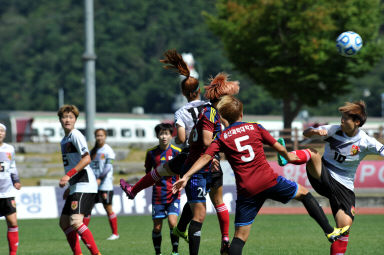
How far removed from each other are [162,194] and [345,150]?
129 inches

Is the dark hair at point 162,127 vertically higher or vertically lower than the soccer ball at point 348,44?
lower

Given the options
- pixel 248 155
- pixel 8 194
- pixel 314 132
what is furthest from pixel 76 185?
pixel 314 132

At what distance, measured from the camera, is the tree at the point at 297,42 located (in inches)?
1441

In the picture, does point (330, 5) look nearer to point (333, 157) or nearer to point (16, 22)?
point (333, 157)

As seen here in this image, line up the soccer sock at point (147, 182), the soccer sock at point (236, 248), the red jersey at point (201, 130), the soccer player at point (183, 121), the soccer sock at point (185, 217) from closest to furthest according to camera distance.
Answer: the soccer sock at point (236, 248)
the red jersey at point (201, 130)
the soccer player at point (183, 121)
the soccer sock at point (147, 182)
the soccer sock at point (185, 217)

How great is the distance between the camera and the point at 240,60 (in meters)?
38.4

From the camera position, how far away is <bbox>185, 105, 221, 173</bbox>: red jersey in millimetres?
8570

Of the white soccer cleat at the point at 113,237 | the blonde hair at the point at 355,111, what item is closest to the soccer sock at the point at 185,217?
the blonde hair at the point at 355,111

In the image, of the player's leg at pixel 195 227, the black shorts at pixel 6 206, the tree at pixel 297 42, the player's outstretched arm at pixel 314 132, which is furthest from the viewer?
the tree at pixel 297 42

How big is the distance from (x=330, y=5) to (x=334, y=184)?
29835 millimetres

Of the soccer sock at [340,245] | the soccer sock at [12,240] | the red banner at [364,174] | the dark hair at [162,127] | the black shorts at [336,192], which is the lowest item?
the red banner at [364,174]

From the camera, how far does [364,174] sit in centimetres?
2109

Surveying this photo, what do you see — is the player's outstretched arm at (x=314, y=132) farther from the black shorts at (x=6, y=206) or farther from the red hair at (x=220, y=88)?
the black shorts at (x=6, y=206)

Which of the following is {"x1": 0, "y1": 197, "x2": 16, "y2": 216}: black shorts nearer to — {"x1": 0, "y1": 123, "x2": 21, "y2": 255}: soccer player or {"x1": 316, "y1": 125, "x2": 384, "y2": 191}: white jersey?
{"x1": 0, "y1": 123, "x2": 21, "y2": 255}: soccer player
